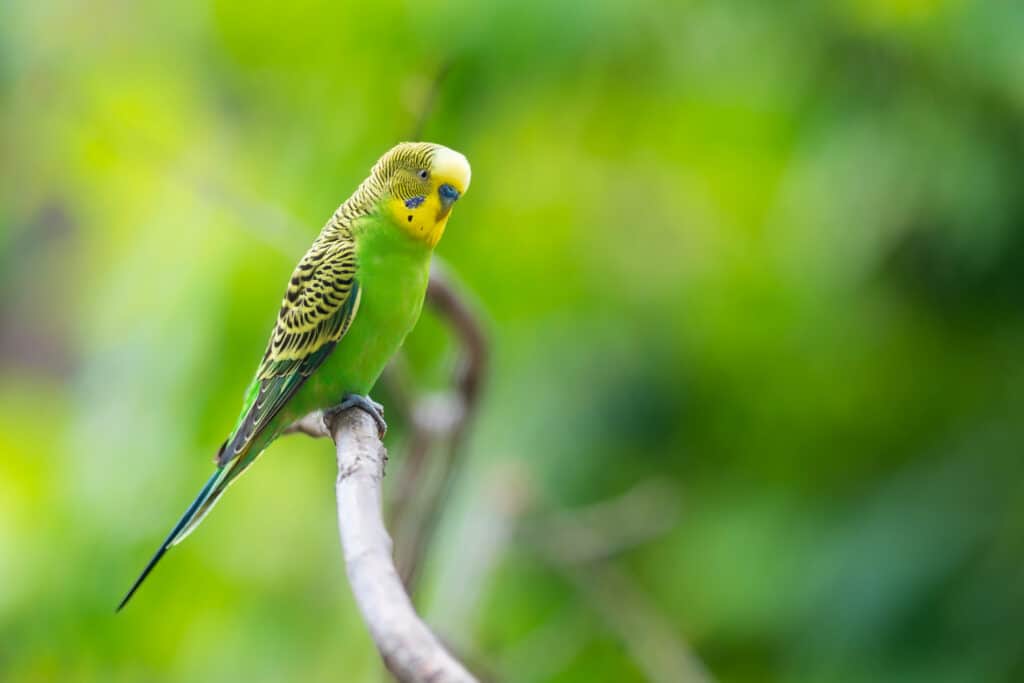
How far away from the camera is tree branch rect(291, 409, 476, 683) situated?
0.41 meters

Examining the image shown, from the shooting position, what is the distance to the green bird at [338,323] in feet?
2.43

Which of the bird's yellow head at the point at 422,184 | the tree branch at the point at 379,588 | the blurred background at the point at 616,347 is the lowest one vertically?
the blurred background at the point at 616,347

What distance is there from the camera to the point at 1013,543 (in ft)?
A: 6.55

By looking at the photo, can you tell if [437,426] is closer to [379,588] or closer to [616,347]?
[379,588]

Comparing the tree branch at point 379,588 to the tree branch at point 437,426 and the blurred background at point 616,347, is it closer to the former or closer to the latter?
the tree branch at point 437,426

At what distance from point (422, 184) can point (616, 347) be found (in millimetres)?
1675

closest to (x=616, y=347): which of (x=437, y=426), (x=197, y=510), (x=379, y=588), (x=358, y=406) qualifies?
(x=437, y=426)

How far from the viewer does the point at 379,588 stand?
0.45 m

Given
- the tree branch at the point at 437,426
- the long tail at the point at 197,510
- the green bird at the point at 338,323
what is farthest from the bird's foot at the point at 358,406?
the tree branch at the point at 437,426

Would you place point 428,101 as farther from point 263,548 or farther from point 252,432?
point 263,548

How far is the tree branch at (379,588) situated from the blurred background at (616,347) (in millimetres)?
1213

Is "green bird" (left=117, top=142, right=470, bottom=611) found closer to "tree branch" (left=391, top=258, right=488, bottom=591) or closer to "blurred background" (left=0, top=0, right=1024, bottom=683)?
"tree branch" (left=391, top=258, right=488, bottom=591)

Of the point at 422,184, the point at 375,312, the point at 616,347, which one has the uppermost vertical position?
the point at 422,184

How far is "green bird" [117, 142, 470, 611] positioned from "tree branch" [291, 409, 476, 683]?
0.15 metres
